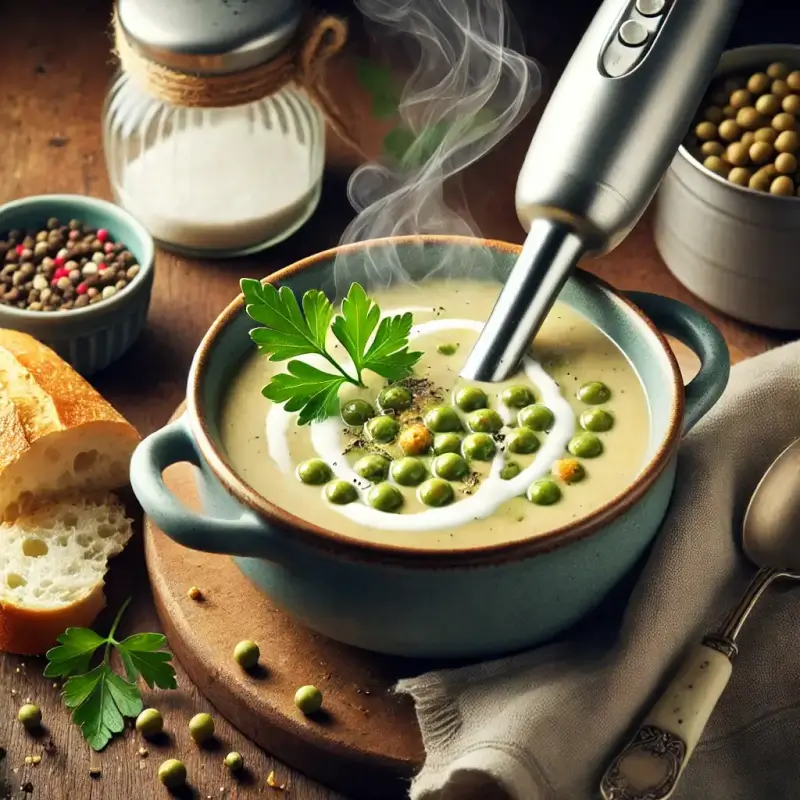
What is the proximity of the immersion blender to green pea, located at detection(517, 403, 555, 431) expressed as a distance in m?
0.07

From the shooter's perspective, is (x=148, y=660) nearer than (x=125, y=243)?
Yes

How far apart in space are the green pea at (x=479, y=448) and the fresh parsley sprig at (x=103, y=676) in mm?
403

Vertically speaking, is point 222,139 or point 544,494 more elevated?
point 544,494

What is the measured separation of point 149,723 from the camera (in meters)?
1.52

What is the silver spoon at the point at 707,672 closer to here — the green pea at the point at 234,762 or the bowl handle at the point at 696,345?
the bowl handle at the point at 696,345

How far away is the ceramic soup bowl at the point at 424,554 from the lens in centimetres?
137

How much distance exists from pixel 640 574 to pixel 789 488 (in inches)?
8.1

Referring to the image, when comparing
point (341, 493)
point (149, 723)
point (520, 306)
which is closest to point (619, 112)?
point (520, 306)

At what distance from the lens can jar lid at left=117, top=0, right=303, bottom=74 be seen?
2.00 meters

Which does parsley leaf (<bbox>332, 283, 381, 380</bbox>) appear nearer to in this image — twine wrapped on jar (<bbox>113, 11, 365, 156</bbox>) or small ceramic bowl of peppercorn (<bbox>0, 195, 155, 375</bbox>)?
small ceramic bowl of peppercorn (<bbox>0, 195, 155, 375</bbox>)

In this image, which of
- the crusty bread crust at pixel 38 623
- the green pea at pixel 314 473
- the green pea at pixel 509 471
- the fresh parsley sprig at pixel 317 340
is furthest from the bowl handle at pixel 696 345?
the crusty bread crust at pixel 38 623

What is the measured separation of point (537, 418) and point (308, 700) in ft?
1.33

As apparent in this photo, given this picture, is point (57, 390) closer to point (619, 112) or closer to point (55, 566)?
point (55, 566)

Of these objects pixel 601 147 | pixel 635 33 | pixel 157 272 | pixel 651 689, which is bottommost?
pixel 157 272
